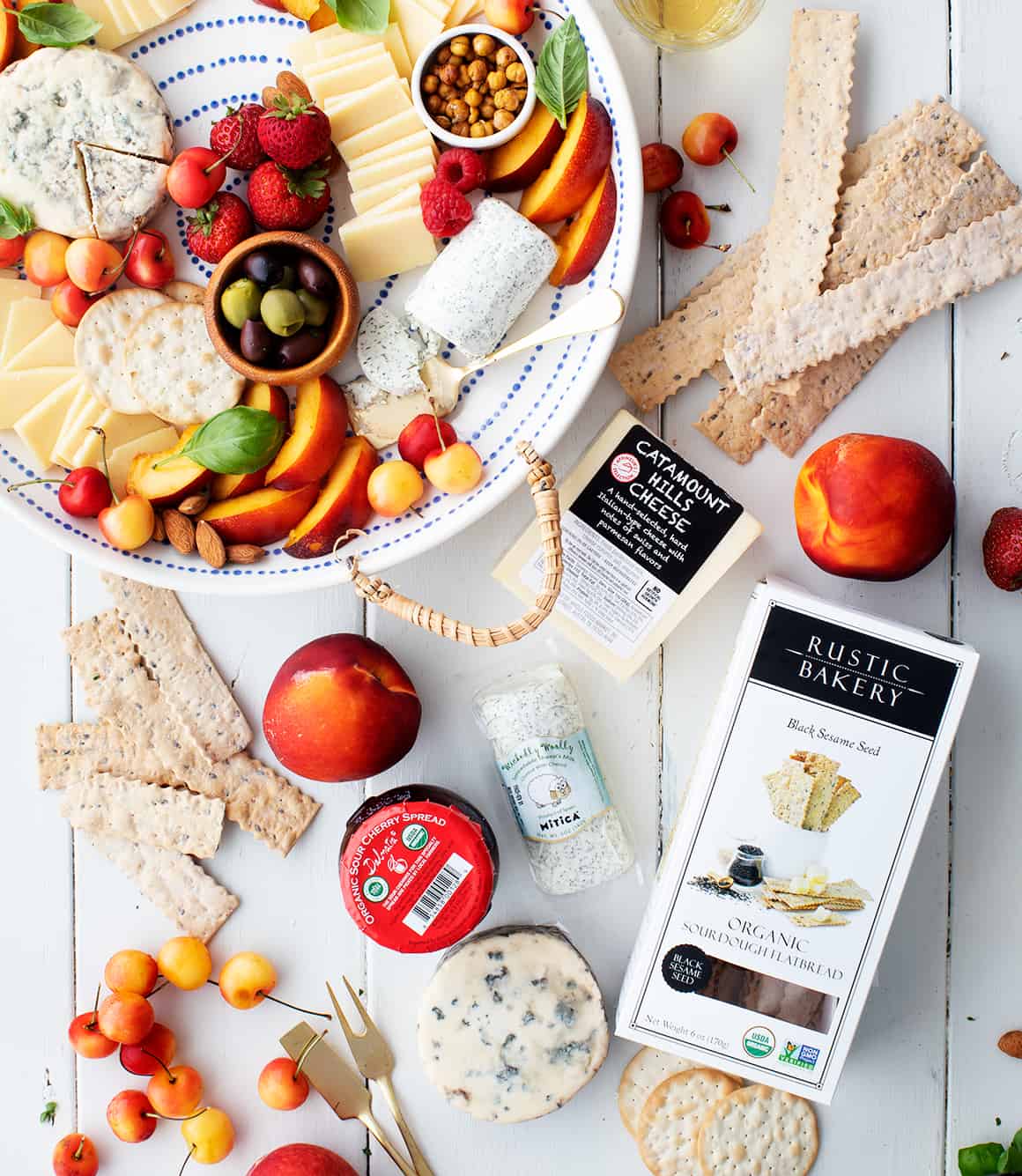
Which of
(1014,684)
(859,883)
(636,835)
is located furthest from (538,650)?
(1014,684)

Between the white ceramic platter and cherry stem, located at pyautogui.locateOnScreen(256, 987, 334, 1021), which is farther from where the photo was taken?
cherry stem, located at pyautogui.locateOnScreen(256, 987, 334, 1021)

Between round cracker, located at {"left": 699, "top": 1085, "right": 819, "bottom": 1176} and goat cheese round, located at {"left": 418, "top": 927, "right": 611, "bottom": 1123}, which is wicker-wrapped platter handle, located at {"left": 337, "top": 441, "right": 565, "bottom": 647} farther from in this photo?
round cracker, located at {"left": 699, "top": 1085, "right": 819, "bottom": 1176}

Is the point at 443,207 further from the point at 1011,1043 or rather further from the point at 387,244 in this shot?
the point at 1011,1043

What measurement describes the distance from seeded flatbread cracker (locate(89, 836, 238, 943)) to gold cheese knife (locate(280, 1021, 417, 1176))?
185 mm

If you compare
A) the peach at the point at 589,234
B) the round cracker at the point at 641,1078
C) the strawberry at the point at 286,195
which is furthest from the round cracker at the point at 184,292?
the round cracker at the point at 641,1078

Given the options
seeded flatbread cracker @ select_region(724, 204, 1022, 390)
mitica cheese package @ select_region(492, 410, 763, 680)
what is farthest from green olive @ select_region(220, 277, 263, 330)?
seeded flatbread cracker @ select_region(724, 204, 1022, 390)

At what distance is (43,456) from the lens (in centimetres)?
133

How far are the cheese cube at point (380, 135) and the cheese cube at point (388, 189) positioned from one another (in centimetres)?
4

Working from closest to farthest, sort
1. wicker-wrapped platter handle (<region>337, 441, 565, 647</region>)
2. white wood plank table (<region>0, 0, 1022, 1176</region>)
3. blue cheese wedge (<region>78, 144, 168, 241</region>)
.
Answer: wicker-wrapped platter handle (<region>337, 441, 565, 647</region>)
blue cheese wedge (<region>78, 144, 168, 241</region>)
white wood plank table (<region>0, 0, 1022, 1176</region>)

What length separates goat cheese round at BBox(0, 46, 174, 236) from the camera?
1260 millimetres

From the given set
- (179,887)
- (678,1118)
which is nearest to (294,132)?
(179,887)

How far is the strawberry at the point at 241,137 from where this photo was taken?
4.10 ft

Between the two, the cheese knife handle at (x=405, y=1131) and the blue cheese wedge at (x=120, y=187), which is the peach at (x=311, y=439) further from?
the cheese knife handle at (x=405, y=1131)

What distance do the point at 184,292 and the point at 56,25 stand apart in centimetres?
33
